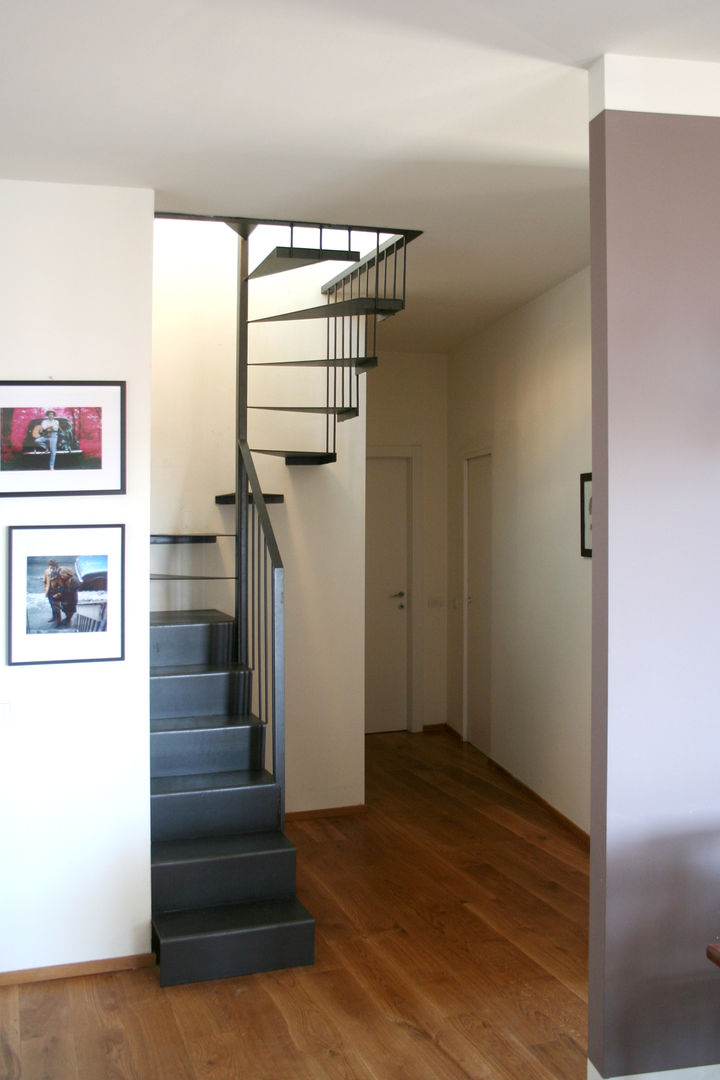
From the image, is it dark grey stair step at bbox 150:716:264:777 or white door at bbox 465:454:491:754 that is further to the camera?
white door at bbox 465:454:491:754

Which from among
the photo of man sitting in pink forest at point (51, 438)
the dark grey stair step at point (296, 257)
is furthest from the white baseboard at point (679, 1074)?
the dark grey stair step at point (296, 257)

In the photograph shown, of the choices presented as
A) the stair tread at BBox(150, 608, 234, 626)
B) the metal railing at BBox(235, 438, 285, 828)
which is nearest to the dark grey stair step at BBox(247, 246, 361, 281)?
the metal railing at BBox(235, 438, 285, 828)

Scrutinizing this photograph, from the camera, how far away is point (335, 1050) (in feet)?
9.82

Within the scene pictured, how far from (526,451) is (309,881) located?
2.81m

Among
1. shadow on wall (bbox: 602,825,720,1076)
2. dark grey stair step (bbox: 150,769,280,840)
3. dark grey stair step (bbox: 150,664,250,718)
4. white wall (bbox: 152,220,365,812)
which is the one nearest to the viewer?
shadow on wall (bbox: 602,825,720,1076)

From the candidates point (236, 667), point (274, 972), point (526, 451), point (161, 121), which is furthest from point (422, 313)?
point (274, 972)

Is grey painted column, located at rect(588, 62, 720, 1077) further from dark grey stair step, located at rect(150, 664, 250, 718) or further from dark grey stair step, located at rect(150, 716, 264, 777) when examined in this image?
dark grey stair step, located at rect(150, 664, 250, 718)

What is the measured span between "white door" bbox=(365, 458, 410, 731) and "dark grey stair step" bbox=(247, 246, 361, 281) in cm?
325

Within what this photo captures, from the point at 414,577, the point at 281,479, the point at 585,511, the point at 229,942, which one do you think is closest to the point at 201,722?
the point at 229,942

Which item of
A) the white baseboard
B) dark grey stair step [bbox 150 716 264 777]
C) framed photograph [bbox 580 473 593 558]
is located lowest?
the white baseboard

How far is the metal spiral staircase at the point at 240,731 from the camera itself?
3.55 metres

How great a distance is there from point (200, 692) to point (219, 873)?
36.4 inches

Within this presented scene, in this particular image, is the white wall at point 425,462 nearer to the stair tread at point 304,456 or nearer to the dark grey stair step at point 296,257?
the stair tread at point 304,456

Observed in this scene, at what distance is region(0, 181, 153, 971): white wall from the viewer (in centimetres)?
350
